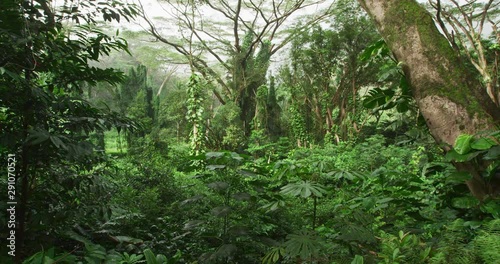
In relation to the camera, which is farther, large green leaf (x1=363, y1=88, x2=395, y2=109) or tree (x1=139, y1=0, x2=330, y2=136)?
tree (x1=139, y1=0, x2=330, y2=136)

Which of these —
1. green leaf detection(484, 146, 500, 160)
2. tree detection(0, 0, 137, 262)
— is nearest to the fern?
green leaf detection(484, 146, 500, 160)

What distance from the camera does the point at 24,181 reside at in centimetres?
157

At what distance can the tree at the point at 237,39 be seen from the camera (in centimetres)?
1195

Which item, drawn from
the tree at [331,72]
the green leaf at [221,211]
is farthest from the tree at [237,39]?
the green leaf at [221,211]

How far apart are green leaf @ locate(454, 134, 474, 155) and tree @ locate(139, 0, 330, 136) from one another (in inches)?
406

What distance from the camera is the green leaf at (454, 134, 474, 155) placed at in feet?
5.07

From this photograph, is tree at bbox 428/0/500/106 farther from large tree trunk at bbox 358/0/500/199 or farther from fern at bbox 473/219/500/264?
fern at bbox 473/219/500/264

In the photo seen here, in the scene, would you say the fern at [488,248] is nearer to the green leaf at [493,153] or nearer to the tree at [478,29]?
the green leaf at [493,153]

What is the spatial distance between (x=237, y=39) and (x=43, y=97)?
38.9 ft

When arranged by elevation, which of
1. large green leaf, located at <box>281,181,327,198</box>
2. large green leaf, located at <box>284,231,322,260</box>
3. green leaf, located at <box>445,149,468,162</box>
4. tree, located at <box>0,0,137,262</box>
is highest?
tree, located at <box>0,0,137,262</box>

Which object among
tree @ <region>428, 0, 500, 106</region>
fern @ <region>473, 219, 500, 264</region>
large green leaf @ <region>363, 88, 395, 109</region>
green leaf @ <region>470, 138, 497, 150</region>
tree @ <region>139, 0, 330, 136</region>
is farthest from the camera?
tree @ <region>139, 0, 330, 136</region>

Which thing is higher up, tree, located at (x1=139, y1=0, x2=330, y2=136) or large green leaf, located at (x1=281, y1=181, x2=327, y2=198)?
tree, located at (x1=139, y1=0, x2=330, y2=136)

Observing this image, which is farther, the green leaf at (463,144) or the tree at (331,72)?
the tree at (331,72)

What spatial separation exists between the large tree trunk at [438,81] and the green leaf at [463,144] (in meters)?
0.11
